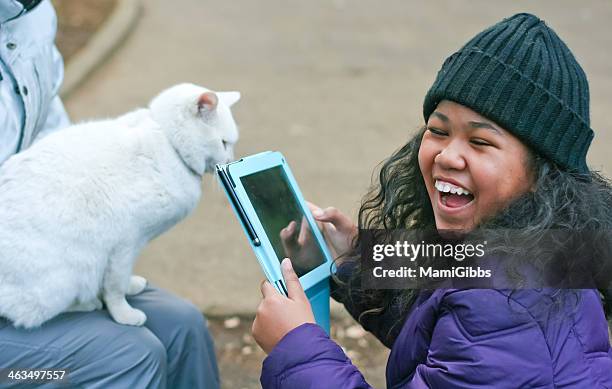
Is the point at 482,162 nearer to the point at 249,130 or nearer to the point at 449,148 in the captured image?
the point at 449,148

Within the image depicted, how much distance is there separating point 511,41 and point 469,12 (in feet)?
22.5

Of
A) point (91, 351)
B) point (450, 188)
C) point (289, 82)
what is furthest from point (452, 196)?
point (289, 82)

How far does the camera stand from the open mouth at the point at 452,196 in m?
1.52

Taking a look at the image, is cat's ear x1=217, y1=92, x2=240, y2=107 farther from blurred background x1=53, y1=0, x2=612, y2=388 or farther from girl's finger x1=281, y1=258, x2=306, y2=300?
blurred background x1=53, y1=0, x2=612, y2=388

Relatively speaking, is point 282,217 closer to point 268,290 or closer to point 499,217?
point 268,290

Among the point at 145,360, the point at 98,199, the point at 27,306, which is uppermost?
the point at 98,199

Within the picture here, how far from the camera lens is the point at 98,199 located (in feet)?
5.56

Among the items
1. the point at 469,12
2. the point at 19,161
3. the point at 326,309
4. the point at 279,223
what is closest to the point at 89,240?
the point at 19,161

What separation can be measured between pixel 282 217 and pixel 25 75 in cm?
82

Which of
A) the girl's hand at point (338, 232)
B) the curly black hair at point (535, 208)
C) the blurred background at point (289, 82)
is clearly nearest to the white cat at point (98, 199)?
the girl's hand at point (338, 232)

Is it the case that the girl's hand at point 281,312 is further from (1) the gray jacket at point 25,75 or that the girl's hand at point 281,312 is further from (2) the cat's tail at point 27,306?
(1) the gray jacket at point 25,75

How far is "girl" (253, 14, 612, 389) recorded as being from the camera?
4.44 feet

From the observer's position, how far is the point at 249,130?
506 cm

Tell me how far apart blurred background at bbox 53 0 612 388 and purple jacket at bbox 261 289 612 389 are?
1360 millimetres
